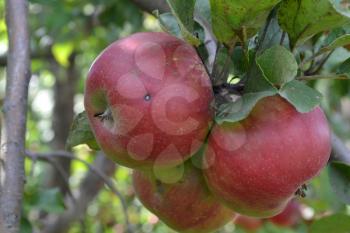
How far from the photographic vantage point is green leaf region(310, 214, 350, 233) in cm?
114

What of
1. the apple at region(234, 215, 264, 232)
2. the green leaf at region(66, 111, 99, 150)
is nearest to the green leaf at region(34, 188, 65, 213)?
the green leaf at region(66, 111, 99, 150)

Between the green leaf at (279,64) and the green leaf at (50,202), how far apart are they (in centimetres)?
74

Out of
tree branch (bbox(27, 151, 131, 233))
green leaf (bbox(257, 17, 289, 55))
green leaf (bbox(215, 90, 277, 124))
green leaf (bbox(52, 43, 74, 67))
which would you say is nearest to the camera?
green leaf (bbox(215, 90, 277, 124))

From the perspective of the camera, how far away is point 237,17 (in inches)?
32.8

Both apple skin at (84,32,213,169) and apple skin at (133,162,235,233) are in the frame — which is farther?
apple skin at (133,162,235,233)

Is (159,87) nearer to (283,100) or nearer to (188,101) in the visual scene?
(188,101)

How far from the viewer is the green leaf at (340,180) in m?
1.02

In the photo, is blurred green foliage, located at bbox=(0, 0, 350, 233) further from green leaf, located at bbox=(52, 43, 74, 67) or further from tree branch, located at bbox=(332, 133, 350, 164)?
tree branch, located at bbox=(332, 133, 350, 164)

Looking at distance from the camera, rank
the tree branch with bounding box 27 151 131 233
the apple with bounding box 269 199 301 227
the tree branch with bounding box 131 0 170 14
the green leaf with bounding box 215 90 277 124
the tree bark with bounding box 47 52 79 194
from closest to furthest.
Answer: the green leaf with bounding box 215 90 277 124, the tree branch with bounding box 131 0 170 14, the tree branch with bounding box 27 151 131 233, the apple with bounding box 269 199 301 227, the tree bark with bounding box 47 52 79 194

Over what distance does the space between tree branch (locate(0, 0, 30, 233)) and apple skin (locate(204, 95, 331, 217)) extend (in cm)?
27

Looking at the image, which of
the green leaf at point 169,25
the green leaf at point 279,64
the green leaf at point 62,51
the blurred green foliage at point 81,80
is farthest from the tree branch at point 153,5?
the green leaf at point 62,51

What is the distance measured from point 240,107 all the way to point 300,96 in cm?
8

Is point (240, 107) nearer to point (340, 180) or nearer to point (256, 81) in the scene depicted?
point (256, 81)

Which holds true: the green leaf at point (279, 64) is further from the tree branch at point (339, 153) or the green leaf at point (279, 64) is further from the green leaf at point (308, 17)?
the tree branch at point (339, 153)
